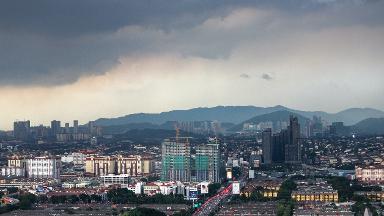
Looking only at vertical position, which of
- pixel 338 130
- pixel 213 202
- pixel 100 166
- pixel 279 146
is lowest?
pixel 213 202

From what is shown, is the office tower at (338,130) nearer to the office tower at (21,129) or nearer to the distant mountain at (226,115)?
the office tower at (21,129)

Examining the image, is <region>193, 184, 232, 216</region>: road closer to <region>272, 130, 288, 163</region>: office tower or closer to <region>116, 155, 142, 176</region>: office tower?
<region>116, 155, 142, 176</region>: office tower

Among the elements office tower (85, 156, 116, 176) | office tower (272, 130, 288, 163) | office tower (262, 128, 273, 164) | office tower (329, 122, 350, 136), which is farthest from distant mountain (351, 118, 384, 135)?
office tower (85, 156, 116, 176)

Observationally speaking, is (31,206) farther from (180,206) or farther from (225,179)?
(225,179)

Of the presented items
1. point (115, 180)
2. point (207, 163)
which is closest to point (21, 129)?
point (115, 180)

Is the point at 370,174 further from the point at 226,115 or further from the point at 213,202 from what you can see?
the point at 226,115
